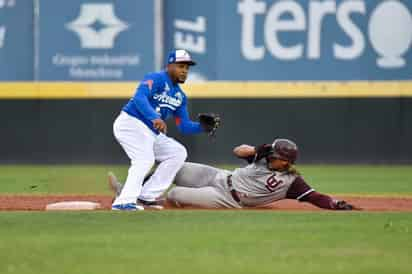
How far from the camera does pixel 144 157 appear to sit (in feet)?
34.1

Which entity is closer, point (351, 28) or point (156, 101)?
point (156, 101)

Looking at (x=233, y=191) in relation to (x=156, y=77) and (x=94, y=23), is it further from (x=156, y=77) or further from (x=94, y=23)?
(x=94, y=23)

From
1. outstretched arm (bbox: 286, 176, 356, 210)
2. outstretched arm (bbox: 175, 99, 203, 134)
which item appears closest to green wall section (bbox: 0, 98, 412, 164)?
outstretched arm (bbox: 175, 99, 203, 134)

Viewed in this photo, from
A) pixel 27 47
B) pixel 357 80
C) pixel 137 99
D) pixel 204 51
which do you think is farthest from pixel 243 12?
pixel 137 99

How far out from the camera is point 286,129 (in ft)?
62.2

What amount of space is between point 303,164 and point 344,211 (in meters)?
8.85

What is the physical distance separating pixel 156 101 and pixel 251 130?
8.54 m

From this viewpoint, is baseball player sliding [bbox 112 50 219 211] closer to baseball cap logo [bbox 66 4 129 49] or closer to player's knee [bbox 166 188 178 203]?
player's knee [bbox 166 188 178 203]

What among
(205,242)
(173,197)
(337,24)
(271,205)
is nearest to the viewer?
(205,242)

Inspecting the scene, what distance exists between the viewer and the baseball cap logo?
65.4ft

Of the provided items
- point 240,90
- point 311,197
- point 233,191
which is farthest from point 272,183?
point 240,90

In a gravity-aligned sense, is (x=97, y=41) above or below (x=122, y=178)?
above

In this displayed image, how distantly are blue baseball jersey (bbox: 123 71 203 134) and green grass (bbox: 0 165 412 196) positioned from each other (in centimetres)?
291

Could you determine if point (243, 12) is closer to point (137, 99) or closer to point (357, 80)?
point (357, 80)
